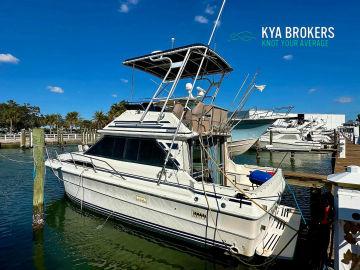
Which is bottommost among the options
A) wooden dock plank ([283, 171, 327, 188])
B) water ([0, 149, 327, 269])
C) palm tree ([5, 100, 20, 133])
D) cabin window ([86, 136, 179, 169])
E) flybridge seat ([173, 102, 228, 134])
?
water ([0, 149, 327, 269])

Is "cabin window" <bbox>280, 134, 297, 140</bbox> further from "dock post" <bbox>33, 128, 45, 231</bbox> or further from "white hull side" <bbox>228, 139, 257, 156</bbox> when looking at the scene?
"dock post" <bbox>33, 128, 45, 231</bbox>

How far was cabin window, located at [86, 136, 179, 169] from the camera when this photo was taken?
8.44 metres

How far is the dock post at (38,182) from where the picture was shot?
850 cm

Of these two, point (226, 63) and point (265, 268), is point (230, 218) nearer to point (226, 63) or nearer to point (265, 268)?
point (265, 268)

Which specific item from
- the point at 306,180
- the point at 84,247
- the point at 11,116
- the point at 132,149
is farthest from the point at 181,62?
the point at 11,116

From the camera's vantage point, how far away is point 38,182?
346 inches

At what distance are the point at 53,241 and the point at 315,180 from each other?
30.6 ft

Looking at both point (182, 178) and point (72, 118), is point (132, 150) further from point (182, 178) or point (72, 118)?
point (72, 118)

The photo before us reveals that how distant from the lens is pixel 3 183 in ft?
47.2

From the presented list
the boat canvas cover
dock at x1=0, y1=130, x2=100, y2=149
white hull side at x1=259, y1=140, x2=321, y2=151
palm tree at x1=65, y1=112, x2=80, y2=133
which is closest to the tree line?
palm tree at x1=65, y1=112, x2=80, y2=133

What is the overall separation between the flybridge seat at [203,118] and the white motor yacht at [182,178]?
0.03m

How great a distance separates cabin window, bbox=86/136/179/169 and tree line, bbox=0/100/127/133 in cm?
3986

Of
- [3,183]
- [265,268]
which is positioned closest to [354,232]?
[265,268]

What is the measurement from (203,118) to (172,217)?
3.05m
